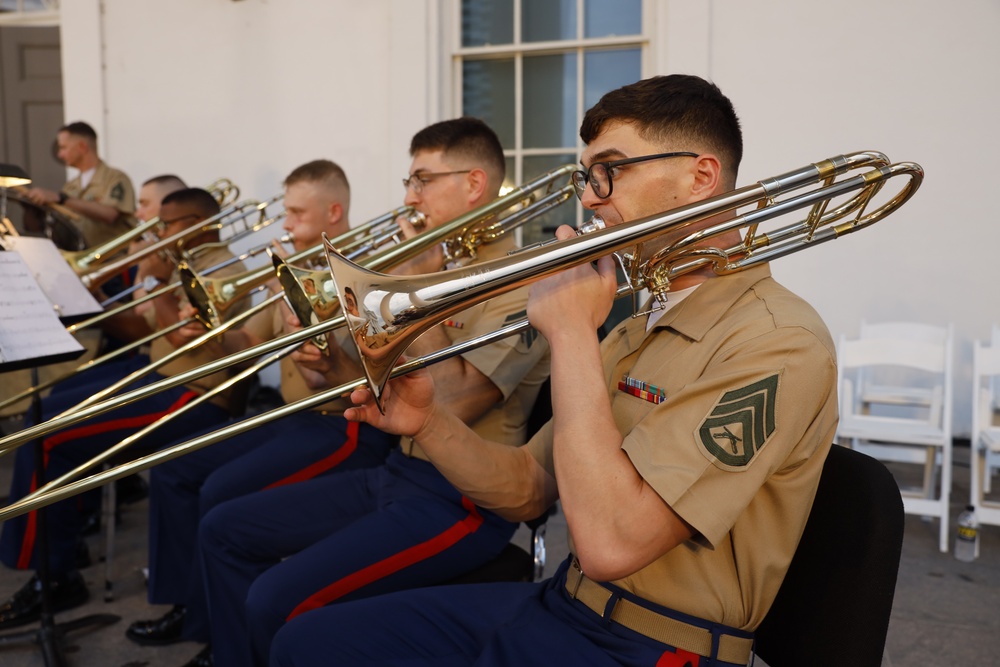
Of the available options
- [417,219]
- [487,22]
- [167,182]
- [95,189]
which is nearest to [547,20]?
[487,22]

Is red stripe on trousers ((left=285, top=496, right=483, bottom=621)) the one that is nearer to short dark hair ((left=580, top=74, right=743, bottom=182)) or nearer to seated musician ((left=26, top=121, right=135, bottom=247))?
short dark hair ((left=580, top=74, right=743, bottom=182))

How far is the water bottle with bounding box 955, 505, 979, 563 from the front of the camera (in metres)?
3.23

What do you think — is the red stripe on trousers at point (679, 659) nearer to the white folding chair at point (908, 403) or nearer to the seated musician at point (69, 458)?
the seated musician at point (69, 458)

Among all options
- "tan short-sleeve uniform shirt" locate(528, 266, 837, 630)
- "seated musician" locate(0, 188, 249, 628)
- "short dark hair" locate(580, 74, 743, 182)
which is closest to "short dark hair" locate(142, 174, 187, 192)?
"seated musician" locate(0, 188, 249, 628)

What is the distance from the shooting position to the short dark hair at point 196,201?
3697 mm

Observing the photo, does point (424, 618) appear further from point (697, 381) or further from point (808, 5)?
point (808, 5)

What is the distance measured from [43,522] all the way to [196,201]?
1752 mm

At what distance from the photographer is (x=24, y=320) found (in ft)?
6.86

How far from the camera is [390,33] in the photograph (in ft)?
16.6

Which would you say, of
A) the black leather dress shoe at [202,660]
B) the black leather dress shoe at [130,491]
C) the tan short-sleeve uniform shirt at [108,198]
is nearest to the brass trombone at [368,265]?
the black leather dress shoe at [202,660]

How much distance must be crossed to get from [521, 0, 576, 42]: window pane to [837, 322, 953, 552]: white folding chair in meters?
2.38

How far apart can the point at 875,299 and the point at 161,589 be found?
146 inches

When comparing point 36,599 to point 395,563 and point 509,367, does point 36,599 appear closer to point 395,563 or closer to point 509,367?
point 395,563

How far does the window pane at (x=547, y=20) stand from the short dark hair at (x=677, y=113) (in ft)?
12.0
